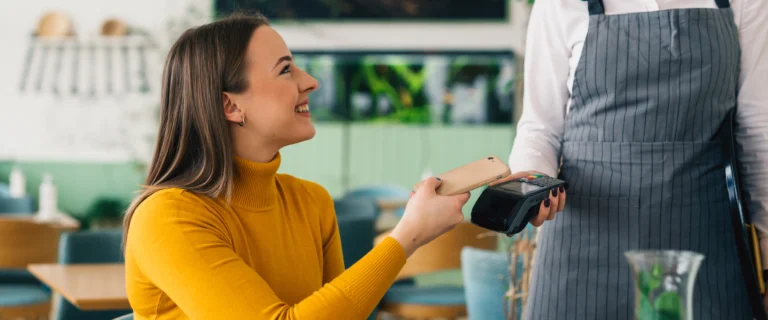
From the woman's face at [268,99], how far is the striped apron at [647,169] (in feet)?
1.66

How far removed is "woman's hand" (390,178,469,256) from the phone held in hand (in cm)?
3

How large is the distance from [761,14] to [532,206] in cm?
58

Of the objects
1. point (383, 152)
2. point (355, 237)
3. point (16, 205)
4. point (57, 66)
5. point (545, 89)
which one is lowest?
point (16, 205)

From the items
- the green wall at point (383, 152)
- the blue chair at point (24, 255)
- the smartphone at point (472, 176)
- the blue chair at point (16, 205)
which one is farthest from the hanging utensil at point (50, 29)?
the smartphone at point (472, 176)

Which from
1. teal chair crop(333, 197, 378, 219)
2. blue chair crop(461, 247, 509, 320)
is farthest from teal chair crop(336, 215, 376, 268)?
teal chair crop(333, 197, 378, 219)

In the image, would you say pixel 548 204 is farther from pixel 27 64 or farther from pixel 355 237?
pixel 27 64

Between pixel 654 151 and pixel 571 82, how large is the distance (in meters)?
0.23

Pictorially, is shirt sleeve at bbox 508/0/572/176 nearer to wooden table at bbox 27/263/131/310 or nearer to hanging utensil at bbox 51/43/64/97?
wooden table at bbox 27/263/131/310

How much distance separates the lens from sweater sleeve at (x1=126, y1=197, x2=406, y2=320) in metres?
1.24

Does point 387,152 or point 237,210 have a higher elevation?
point 237,210

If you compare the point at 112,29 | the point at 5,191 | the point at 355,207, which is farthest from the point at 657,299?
the point at 112,29

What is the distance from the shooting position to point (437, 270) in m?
3.64

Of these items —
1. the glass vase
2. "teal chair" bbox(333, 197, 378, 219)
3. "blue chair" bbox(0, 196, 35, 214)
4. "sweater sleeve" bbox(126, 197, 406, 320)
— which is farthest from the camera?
"blue chair" bbox(0, 196, 35, 214)

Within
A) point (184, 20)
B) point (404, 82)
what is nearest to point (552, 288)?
point (404, 82)
